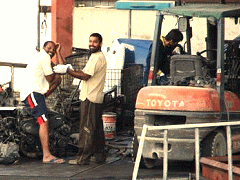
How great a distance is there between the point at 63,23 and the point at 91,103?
8594mm

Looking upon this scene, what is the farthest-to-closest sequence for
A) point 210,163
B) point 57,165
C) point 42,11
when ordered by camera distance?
point 42,11 < point 57,165 < point 210,163

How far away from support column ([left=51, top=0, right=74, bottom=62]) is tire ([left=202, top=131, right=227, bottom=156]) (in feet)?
30.7

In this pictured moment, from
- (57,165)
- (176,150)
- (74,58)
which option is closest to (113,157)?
(57,165)

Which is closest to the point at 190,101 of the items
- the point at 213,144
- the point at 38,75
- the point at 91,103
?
the point at 213,144

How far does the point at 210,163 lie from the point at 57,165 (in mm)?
4280

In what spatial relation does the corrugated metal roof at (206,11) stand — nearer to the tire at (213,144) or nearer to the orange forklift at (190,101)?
the orange forklift at (190,101)

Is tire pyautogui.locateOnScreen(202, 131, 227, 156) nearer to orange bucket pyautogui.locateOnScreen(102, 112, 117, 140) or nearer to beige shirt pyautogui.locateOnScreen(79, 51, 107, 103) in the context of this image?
beige shirt pyautogui.locateOnScreen(79, 51, 107, 103)

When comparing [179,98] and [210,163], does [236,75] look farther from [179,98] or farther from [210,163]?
[210,163]

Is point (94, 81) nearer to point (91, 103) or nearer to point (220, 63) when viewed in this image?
point (91, 103)

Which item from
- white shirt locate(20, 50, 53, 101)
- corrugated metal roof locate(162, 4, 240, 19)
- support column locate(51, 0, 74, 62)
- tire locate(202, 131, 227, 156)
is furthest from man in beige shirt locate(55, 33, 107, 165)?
support column locate(51, 0, 74, 62)

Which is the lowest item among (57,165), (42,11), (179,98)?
(57,165)

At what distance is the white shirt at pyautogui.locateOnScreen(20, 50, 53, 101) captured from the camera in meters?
13.8

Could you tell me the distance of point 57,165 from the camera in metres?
13.5

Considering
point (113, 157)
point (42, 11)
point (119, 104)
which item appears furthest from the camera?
point (42, 11)
